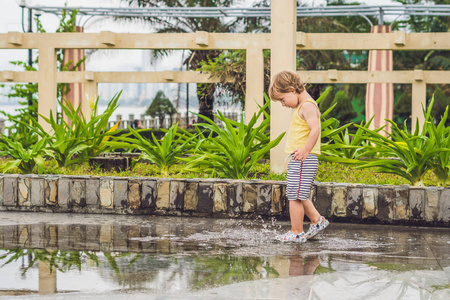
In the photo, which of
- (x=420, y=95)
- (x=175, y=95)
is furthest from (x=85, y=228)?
(x=175, y=95)

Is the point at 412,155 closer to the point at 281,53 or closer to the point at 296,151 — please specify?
the point at 296,151

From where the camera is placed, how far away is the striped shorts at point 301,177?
4484 mm

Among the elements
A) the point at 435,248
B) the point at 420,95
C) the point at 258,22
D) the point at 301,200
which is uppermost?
the point at 258,22

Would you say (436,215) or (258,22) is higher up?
(258,22)

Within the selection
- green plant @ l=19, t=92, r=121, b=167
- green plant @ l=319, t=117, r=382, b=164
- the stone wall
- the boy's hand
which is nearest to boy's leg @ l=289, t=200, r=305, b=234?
the boy's hand

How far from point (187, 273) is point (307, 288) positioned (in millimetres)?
696

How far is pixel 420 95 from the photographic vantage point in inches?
581

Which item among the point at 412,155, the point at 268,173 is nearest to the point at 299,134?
the point at 412,155

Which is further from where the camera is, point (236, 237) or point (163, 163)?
point (163, 163)

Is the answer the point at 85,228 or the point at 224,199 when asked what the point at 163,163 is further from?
the point at 85,228

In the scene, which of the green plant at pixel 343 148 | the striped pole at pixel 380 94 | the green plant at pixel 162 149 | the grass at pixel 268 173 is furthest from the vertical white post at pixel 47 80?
the striped pole at pixel 380 94

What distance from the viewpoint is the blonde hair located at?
451cm

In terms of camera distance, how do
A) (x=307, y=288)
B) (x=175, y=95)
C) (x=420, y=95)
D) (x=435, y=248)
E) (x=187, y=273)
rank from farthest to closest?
1. (x=175, y=95)
2. (x=420, y=95)
3. (x=435, y=248)
4. (x=187, y=273)
5. (x=307, y=288)

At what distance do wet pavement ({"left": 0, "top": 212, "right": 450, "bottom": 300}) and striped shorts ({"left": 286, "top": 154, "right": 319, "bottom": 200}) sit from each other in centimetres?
36
